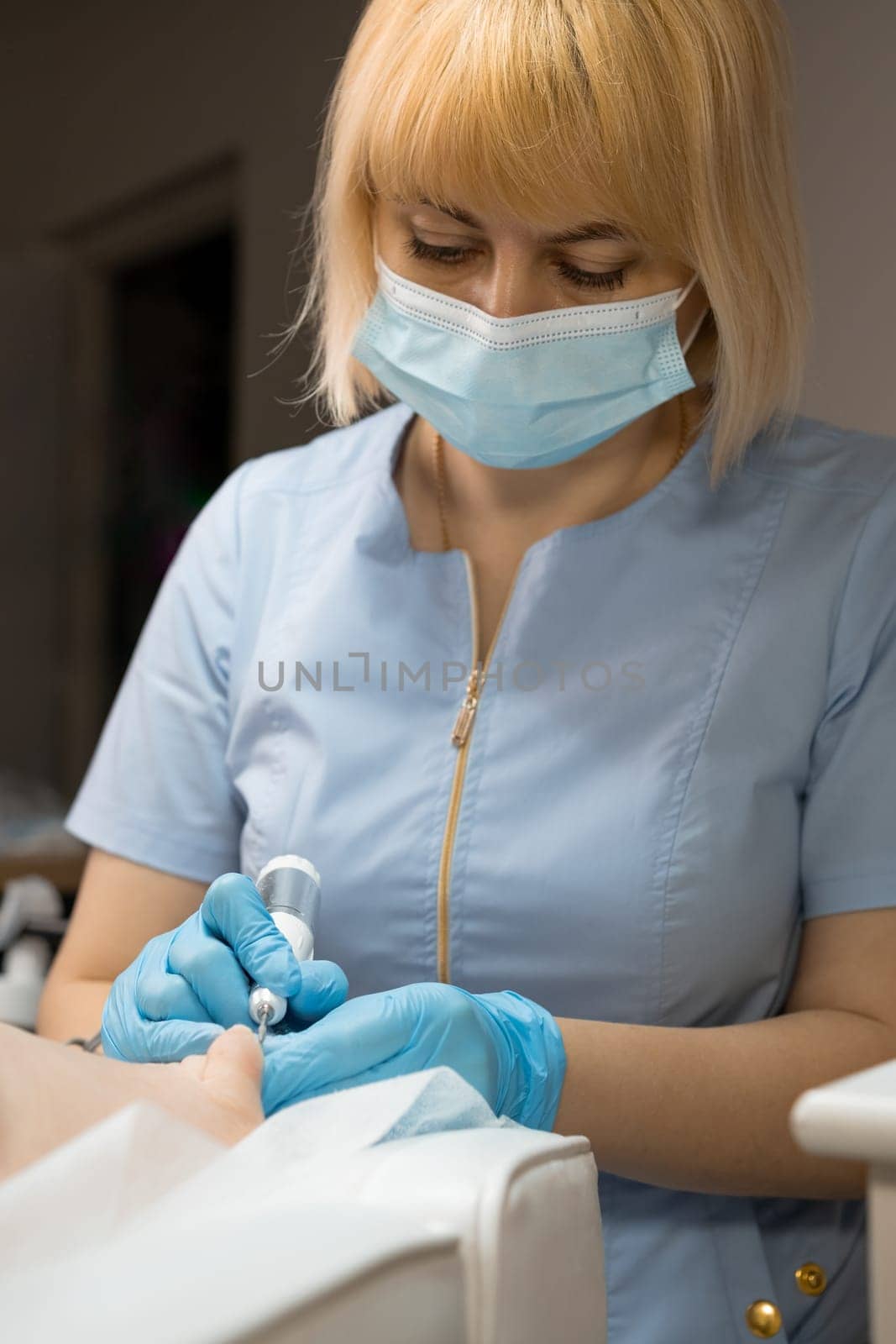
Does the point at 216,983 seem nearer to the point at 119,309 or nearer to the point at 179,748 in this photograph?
the point at 179,748

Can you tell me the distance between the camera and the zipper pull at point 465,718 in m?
1.09

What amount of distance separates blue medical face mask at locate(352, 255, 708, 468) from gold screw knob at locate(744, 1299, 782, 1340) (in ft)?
2.04

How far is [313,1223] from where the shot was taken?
54 centimetres

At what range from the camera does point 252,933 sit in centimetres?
85

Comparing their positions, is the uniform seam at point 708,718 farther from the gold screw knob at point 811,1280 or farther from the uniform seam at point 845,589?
the gold screw knob at point 811,1280

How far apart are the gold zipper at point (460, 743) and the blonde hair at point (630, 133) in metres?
0.21

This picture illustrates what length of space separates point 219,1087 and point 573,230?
0.63m

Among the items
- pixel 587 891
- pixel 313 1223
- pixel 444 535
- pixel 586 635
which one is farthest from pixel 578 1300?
pixel 444 535

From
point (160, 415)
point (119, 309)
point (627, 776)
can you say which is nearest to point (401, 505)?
point (627, 776)

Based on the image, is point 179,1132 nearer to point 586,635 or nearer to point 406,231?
point 586,635

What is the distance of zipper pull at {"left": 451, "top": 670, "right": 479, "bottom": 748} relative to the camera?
109 centimetres

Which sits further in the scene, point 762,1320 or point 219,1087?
point 762,1320

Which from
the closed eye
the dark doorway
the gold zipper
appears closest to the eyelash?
the closed eye

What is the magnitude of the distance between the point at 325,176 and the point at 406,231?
16cm
